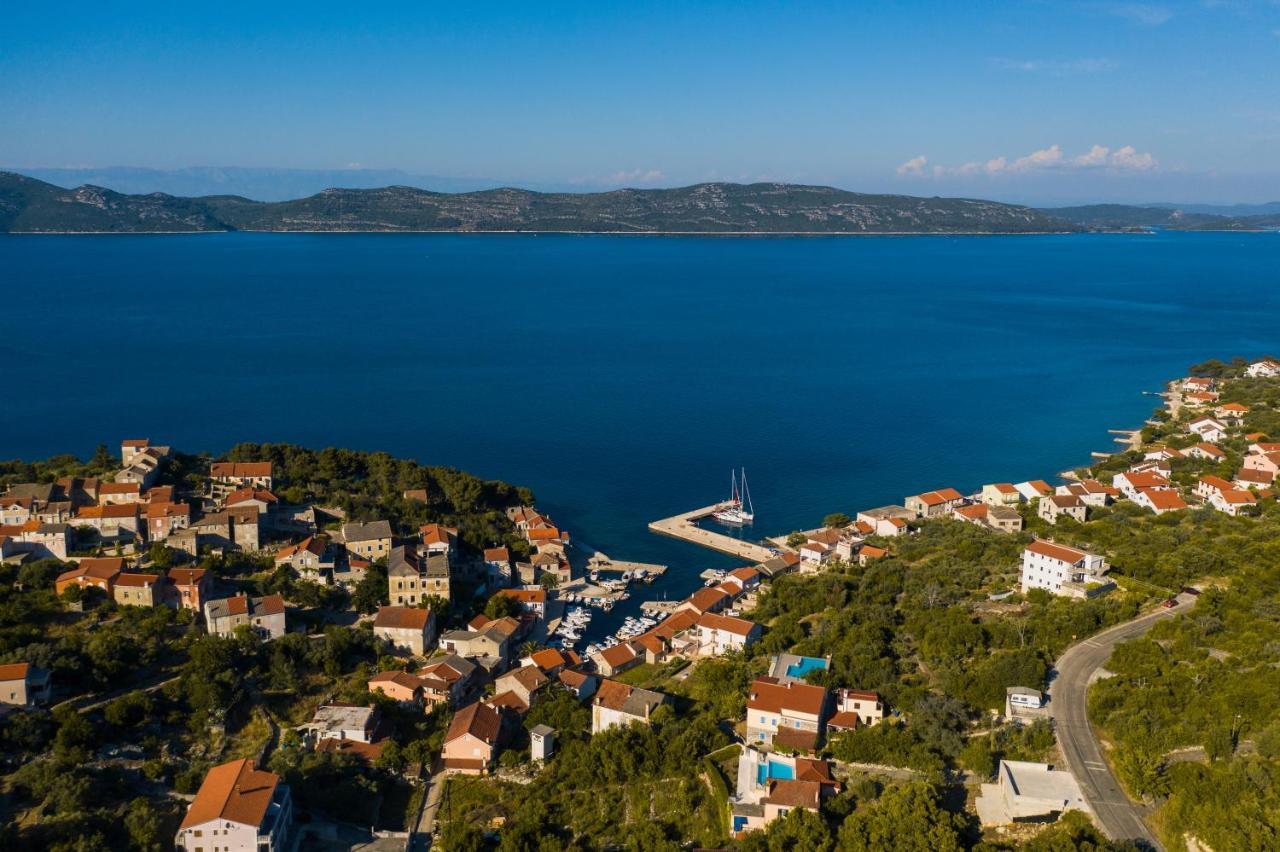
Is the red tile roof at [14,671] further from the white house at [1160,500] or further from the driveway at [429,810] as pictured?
the white house at [1160,500]

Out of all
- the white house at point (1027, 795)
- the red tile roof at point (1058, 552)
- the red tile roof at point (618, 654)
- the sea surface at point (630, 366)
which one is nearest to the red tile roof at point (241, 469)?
the sea surface at point (630, 366)

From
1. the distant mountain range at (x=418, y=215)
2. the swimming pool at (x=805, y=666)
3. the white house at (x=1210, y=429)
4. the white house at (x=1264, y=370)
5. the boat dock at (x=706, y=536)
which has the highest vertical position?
the distant mountain range at (x=418, y=215)

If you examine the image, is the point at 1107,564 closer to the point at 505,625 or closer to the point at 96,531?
the point at 505,625

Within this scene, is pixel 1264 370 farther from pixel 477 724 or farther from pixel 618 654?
pixel 477 724

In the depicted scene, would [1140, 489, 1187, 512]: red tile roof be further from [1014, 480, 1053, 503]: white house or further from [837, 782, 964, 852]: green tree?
[837, 782, 964, 852]: green tree

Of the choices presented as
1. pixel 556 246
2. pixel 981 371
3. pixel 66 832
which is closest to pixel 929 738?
pixel 66 832

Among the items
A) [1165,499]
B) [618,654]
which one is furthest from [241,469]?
[1165,499]

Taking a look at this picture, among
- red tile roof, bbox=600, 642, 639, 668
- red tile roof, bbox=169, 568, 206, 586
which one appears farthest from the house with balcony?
red tile roof, bbox=169, 568, 206, 586
